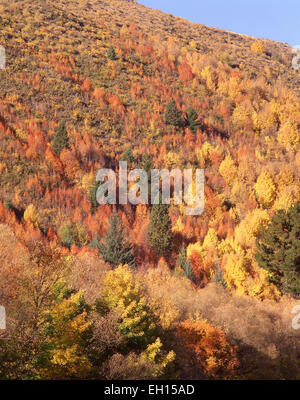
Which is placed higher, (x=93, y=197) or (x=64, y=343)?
(x=93, y=197)

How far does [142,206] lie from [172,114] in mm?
32477

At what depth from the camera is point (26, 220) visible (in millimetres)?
55469

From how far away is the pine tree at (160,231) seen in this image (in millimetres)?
55375

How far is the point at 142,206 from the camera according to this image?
68.9 m

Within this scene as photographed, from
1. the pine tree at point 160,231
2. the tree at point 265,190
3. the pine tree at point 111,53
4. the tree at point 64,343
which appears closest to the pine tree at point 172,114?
the tree at point 265,190

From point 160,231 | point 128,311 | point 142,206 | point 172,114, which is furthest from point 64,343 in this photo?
point 172,114

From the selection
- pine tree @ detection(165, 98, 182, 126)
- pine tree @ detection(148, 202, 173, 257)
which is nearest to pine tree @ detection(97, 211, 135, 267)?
pine tree @ detection(148, 202, 173, 257)

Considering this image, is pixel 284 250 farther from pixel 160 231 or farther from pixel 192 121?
pixel 192 121

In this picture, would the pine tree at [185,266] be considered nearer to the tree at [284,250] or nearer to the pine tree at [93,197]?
the tree at [284,250]

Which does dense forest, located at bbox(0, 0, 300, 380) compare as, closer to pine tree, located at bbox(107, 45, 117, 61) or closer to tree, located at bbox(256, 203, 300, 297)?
tree, located at bbox(256, 203, 300, 297)

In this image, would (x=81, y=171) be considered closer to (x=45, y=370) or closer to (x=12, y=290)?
(x=12, y=290)

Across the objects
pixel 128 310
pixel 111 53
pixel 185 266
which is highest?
pixel 111 53
